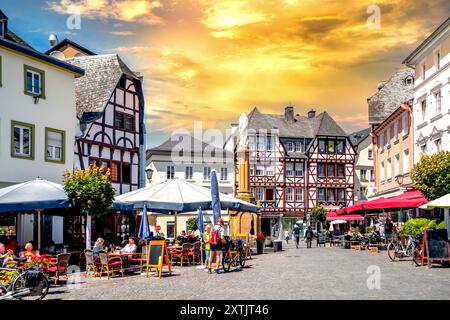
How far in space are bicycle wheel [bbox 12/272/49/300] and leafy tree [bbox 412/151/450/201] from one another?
47.8 feet

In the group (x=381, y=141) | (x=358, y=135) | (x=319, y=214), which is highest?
(x=358, y=135)

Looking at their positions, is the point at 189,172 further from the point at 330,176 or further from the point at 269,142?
the point at 330,176

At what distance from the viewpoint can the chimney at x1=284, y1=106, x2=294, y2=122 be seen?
220ft

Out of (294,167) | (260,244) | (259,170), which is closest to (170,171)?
(259,170)

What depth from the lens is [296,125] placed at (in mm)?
66312

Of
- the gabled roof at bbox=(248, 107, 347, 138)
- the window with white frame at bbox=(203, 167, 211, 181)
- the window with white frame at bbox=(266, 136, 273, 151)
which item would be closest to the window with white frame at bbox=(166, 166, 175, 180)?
the window with white frame at bbox=(203, 167, 211, 181)

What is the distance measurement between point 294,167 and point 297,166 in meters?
0.37

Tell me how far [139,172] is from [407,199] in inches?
653

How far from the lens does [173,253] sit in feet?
70.1

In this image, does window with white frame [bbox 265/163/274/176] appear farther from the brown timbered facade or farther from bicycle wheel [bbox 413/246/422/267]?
bicycle wheel [bbox 413/246/422/267]

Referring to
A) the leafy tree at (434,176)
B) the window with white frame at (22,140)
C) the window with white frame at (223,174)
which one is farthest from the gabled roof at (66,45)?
the window with white frame at (223,174)

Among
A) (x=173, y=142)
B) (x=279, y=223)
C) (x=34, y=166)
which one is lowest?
(x=279, y=223)
